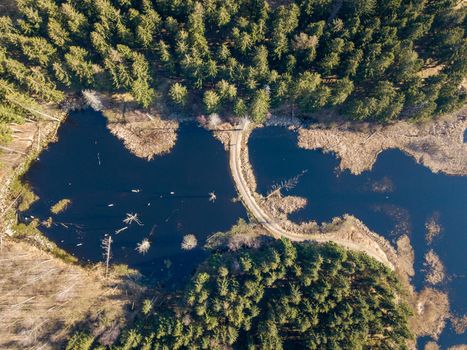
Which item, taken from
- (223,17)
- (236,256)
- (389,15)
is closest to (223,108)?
(223,17)

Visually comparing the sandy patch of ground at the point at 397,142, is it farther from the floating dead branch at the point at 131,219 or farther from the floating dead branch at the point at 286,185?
the floating dead branch at the point at 131,219

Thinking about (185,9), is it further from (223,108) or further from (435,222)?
(435,222)

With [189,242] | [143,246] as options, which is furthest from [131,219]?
[189,242]

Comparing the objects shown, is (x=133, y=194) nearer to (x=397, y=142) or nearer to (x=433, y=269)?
(x=397, y=142)

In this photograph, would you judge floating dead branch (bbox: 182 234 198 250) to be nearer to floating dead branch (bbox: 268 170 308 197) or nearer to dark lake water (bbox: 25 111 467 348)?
dark lake water (bbox: 25 111 467 348)

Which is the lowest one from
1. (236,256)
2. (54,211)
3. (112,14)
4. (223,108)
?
(236,256)

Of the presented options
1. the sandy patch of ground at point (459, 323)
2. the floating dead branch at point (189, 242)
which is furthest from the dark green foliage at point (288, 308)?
the sandy patch of ground at point (459, 323)
